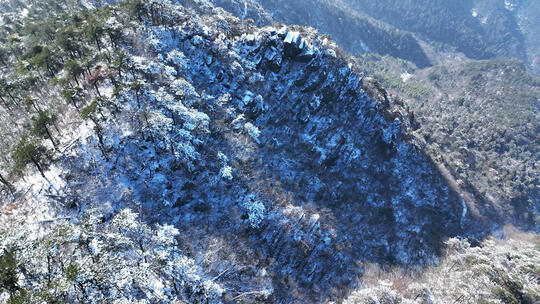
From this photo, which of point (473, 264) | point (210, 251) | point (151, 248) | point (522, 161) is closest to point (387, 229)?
point (473, 264)

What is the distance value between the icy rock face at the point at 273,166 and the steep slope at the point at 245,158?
1.12 feet

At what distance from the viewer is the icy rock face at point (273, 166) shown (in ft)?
161

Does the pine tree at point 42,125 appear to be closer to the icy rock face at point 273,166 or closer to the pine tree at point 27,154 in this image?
the pine tree at point 27,154

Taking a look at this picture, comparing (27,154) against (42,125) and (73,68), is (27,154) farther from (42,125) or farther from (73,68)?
(73,68)

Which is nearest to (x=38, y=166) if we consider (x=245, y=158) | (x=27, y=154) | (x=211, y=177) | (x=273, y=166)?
(x=27, y=154)

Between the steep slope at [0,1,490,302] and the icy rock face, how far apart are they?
342 millimetres

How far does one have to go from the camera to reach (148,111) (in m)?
51.7

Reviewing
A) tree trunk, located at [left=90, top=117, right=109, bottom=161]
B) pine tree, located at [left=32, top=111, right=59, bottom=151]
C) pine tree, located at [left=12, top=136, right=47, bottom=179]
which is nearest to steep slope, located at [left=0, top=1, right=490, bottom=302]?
tree trunk, located at [left=90, top=117, right=109, bottom=161]

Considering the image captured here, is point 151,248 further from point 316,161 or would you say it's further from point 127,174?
point 316,161

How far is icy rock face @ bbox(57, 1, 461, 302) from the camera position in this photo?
49.2 meters

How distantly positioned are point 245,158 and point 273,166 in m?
9.78

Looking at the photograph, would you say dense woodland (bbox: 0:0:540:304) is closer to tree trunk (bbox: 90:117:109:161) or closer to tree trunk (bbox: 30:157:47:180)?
tree trunk (bbox: 90:117:109:161)

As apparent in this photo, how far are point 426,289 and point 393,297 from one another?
12383 mm

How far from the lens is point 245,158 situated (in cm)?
6550
